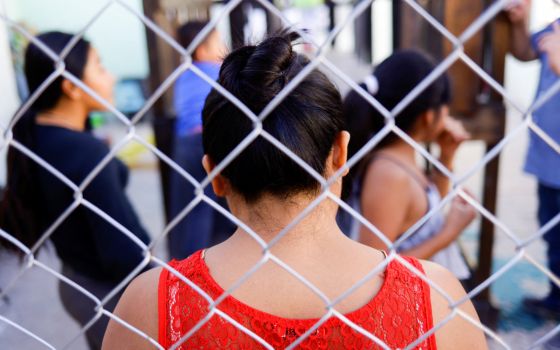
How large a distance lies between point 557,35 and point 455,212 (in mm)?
592

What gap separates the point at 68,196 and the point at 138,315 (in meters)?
0.86

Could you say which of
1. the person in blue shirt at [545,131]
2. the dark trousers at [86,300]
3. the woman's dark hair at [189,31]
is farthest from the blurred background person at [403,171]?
the woman's dark hair at [189,31]

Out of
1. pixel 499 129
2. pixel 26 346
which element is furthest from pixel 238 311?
pixel 499 129

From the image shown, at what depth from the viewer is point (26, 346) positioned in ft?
7.11

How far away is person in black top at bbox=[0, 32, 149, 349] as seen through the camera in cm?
160

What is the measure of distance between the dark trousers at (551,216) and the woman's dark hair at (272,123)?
5.93 ft

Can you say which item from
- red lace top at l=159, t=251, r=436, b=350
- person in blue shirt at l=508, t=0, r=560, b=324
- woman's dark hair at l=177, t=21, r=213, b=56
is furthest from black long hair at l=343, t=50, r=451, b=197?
woman's dark hair at l=177, t=21, r=213, b=56

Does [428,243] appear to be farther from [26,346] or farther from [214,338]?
[26,346]

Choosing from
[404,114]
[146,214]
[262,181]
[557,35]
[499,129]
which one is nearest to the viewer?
[262,181]

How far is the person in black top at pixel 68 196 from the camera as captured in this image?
1.60 m

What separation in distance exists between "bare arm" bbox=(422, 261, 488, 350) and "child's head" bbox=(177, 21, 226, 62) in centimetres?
206

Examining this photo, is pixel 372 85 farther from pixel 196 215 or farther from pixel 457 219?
pixel 196 215

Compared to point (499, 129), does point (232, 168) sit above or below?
above

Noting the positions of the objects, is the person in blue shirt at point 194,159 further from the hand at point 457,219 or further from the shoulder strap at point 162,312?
the shoulder strap at point 162,312
